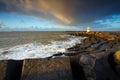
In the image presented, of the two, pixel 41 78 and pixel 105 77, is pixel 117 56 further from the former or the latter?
pixel 41 78

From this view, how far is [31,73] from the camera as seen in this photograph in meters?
2.24

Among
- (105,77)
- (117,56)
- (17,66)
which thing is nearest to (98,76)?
(105,77)

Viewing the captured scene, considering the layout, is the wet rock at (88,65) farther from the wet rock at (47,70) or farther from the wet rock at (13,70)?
the wet rock at (13,70)

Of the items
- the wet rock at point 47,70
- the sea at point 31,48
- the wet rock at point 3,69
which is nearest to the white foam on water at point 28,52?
the sea at point 31,48

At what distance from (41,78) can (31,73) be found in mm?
205

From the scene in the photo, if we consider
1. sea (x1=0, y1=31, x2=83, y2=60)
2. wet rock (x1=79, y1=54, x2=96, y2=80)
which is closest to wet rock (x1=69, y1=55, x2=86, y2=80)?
wet rock (x1=79, y1=54, x2=96, y2=80)

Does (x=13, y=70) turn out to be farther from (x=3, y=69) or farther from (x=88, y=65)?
(x=88, y=65)

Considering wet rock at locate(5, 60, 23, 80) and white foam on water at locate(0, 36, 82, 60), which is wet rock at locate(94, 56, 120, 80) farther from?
white foam on water at locate(0, 36, 82, 60)

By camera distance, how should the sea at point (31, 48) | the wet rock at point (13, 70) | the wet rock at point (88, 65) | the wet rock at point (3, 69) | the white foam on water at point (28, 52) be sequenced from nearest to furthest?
1. the wet rock at point (3, 69)
2. the wet rock at point (13, 70)
3. the wet rock at point (88, 65)
4. the white foam on water at point (28, 52)
5. the sea at point (31, 48)

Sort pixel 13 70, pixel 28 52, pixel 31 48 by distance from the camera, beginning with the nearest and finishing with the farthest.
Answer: pixel 13 70, pixel 28 52, pixel 31 48

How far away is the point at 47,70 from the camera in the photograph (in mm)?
2291

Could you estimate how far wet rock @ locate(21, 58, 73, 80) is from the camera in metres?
2.22

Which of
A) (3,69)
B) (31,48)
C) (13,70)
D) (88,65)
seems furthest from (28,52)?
(88,65)

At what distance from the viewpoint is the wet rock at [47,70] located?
222 centimetres
